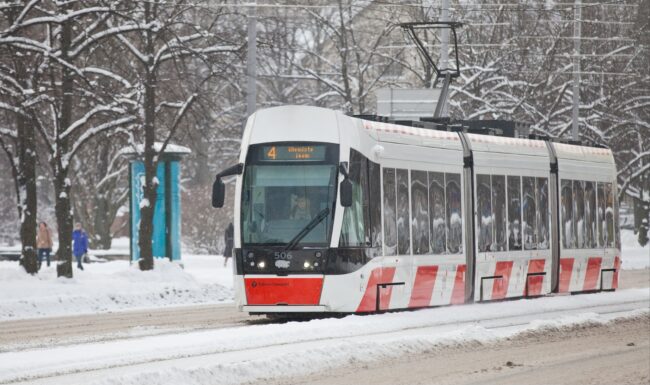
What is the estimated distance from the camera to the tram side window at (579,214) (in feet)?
95.9

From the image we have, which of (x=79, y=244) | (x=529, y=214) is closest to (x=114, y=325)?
(x=529, y=214)

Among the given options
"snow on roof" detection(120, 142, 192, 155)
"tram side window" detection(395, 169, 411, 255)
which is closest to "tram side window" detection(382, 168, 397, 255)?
"tram side window" detection(395, 169, 411, 255)

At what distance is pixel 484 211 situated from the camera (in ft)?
83.5

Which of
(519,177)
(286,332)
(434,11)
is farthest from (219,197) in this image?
(434,11)

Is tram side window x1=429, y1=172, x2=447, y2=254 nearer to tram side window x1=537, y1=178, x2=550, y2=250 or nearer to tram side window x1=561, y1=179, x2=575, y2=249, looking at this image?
tram side window x1=537, y1=178, x2=550, y2=250

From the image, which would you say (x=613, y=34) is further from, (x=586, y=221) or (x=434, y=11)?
(x=586, y=221)

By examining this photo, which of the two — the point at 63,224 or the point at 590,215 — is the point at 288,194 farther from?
the point at 63,224

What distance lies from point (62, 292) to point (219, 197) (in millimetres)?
9187

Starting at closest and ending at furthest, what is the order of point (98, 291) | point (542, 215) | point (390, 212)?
point (390, 212) < point (542, 215) < point (98, 291)

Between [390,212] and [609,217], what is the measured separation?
10319 mm

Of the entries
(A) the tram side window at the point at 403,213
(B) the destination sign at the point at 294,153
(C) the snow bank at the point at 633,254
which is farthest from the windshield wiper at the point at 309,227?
(C) the snow bank at the point at 633,254

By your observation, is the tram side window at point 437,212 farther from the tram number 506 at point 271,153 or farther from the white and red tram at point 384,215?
the tram number 506 at point 271,153

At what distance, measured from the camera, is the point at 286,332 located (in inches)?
699

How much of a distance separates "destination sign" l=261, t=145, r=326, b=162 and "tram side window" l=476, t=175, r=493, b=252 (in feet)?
16.2
